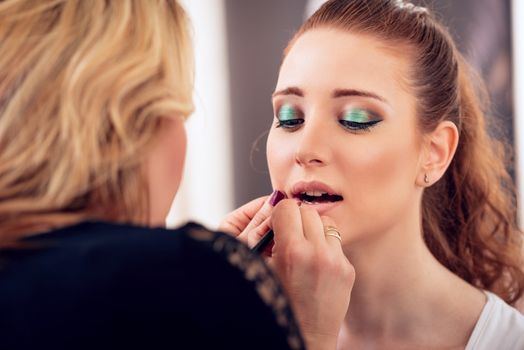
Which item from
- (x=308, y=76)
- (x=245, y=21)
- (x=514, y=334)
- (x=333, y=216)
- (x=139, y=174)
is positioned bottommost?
(x=514, y=334)

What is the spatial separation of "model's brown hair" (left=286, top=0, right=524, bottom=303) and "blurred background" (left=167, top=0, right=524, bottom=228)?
0.54m

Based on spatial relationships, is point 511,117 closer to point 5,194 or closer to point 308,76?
point 308,76

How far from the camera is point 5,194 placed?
52 cm

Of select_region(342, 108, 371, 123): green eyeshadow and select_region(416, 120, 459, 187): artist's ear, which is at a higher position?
select_region(342, 108, 371, 123): green eyeshadow

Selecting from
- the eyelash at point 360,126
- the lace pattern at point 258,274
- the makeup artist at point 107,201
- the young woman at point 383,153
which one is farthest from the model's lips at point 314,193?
the lace pattern at point 258,274

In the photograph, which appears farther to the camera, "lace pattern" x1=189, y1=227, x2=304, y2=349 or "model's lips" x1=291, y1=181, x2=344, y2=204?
"model's lips" x1=291, y1=181, x2=344, y2=204

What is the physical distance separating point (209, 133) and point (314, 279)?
121 cm

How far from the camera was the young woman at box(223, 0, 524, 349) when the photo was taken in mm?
972

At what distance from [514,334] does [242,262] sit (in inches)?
26.3

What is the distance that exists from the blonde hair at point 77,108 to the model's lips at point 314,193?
0.40 metres

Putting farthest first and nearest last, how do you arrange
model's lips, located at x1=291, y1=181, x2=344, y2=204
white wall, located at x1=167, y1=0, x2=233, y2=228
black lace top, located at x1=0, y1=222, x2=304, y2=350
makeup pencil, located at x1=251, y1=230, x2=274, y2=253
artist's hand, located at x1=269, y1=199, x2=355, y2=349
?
white wall, located at x1=167, y1=0, x2=233, y2=228 → model's lips, located at x1=291, y1=181, x2=344, y2=204 → makeup pencil, located at x1=251, y1=230, x2=274, y2=253 → artist's hand, located at x1=269, y1=199, x2=355, y2=349 → black lace top, located at x1=0, y1=222, x2=304, y2=350

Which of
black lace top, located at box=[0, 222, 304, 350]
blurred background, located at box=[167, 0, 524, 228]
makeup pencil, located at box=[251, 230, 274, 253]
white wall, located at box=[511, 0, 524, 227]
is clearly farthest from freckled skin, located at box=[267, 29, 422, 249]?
white wall, located at box=[511, 0, 524, 227]

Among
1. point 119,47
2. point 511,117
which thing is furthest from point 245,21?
point 119,47

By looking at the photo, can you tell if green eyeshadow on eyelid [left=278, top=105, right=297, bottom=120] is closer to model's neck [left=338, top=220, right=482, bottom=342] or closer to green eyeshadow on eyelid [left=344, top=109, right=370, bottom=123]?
green eyeshadow on eyelid [left=344, top=109, right=370, bottom=123]
